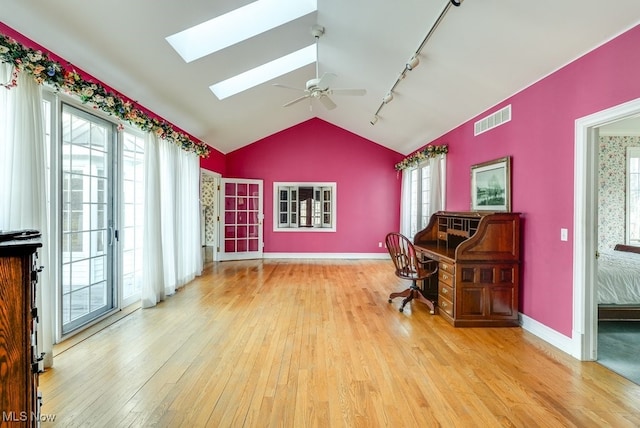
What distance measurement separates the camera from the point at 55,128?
115 inches

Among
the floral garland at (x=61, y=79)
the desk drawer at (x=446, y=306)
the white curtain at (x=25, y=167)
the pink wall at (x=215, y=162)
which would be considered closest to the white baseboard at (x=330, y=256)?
the pink wall at (x=215, y=162)

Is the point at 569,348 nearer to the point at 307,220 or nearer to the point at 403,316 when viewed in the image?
the point at 403,316

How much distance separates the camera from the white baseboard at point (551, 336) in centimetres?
288

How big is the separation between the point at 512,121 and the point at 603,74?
126 cm

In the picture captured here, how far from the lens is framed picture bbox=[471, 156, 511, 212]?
3.95 m

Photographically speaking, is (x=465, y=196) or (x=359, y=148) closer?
(x=465, y=196)

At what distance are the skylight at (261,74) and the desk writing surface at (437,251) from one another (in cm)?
342

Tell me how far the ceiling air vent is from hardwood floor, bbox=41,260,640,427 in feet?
8.48

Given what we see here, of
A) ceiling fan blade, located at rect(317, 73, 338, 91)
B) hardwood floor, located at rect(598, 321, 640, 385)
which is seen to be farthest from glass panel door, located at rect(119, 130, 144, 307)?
hardwood floor, located at rect(598, 321, 640, 385)

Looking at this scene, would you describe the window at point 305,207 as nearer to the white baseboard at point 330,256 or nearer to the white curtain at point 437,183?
the white baseboard at point 330,256

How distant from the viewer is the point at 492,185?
4312mm

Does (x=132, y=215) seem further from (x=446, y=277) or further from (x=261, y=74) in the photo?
(x=446, y=277)

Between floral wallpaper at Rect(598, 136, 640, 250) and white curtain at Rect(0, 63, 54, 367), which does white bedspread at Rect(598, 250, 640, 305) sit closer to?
floral wallpaper at Rect(598, 136, 640, 250)

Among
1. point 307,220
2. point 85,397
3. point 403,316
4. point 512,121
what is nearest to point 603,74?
point 512,121
